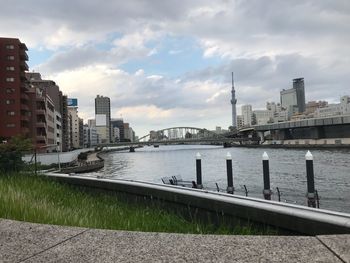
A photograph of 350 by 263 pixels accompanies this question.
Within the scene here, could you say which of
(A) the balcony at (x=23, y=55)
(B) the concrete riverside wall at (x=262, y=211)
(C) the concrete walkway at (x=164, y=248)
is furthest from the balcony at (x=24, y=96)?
(C) the concrete walkway at (x=164, y=248)

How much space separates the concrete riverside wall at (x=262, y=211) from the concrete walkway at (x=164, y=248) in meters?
0.42

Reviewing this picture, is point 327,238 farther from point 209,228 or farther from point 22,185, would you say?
point 22,185

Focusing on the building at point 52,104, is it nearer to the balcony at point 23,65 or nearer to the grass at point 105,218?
the balcony at point 23,65

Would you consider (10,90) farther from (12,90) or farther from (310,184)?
(310,184)

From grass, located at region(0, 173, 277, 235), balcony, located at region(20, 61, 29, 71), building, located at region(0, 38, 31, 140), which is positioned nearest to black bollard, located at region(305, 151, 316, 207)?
grass, located at region(0, 173, 277, 235)

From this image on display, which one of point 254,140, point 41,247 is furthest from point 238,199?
point 254,140

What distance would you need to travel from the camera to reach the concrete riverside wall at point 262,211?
4363 mm

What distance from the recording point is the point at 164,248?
3.89 metres

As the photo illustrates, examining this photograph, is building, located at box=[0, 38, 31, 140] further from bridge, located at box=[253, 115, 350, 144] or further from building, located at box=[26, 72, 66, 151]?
bridge, located at box=[253, 115, 350, 144]

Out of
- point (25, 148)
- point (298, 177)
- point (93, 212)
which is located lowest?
point (298, 177)

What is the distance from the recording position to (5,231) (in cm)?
499

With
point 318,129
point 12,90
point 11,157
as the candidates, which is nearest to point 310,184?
point 11,157

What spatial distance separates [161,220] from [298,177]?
41.2 meters

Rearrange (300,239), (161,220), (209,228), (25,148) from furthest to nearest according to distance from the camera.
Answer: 1. (25,148)
2. (161,220)
3. (209,228)
4. (300,239)
